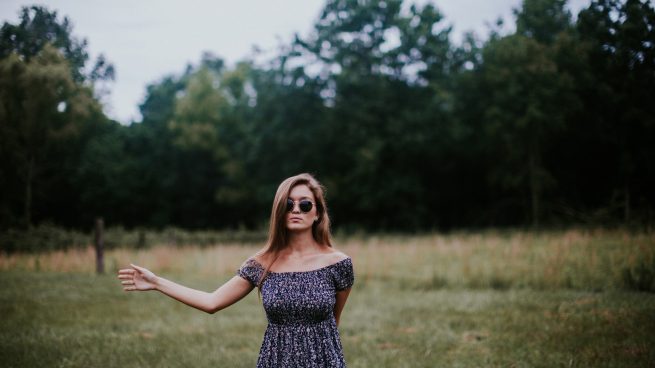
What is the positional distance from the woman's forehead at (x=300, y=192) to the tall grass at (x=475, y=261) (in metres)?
7.54

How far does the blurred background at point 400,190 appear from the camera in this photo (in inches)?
245

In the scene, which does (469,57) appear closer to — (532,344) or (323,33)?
(323,33)

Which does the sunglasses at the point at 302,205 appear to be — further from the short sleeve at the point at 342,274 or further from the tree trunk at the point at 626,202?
the tree trunk at the point at 626,202

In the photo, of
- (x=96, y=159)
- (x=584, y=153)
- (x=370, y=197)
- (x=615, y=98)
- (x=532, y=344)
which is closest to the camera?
(x=532, y=344)

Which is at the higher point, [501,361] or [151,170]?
[151,170]

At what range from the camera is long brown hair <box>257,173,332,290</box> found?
10.6 ft

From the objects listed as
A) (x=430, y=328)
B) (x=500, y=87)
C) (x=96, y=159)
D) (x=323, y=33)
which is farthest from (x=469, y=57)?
(x=430, y=328)

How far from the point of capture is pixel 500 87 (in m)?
26.6

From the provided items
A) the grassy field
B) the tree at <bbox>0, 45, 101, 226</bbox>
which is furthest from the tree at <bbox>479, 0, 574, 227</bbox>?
the tree at <bbox>0, 45, 101, 226</bbox>

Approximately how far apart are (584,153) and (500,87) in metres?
6.42

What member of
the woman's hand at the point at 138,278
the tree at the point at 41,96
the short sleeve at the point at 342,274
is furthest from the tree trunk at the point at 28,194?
the short sleeve at the point at 342,274

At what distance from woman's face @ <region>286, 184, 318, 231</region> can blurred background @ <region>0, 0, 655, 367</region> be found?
7.67 feet

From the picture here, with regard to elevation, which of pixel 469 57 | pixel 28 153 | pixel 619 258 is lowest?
pixel 619 258

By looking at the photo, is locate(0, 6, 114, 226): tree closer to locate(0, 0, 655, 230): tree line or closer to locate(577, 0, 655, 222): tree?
locate(0, 0, 655, 230): tree line
